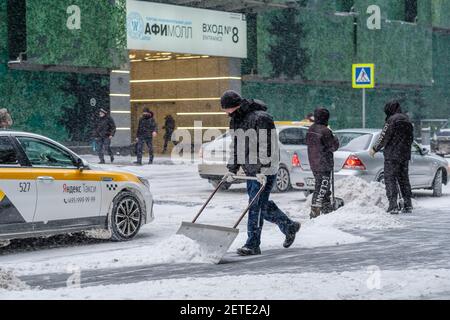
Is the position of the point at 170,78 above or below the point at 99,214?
above

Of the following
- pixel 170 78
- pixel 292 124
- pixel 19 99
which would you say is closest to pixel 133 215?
pixel 292 124

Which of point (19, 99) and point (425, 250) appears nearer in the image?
point (425, 250)

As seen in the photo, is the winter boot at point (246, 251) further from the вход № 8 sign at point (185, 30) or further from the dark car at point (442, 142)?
the dark car at point (442, 142)

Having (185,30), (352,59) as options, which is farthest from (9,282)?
(352,59)

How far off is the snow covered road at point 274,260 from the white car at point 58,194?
1.01ft

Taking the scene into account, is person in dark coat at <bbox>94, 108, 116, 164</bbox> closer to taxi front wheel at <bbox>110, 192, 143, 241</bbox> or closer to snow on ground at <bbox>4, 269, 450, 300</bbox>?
taxi front wheel at <bbox>110, 192, 143, 241</bbox>

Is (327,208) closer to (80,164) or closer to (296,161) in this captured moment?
(296,161)

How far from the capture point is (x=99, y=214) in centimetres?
1176

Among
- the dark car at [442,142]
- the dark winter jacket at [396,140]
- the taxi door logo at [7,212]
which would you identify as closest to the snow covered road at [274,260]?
the taxi door logo at [7,212]

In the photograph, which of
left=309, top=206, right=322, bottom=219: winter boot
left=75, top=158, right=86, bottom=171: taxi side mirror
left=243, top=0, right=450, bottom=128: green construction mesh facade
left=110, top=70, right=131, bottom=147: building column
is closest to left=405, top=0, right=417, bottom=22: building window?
left=243, top=0, right=450, bottom=128: green construction mesh facade

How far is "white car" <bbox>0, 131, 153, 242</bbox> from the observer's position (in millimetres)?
10680

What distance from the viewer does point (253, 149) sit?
34.0ft
